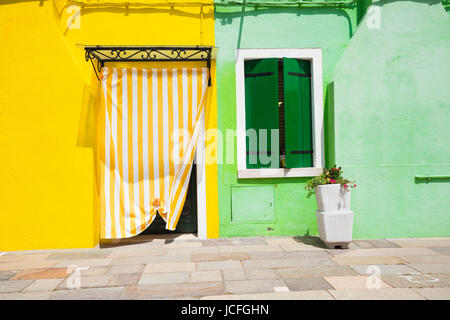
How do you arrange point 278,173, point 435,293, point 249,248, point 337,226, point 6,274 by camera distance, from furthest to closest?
point 278,173, point 249,248, point 337,226, point 6,274, point 435,293

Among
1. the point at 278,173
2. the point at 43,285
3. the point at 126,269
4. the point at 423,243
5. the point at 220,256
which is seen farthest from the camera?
the point at 278,173

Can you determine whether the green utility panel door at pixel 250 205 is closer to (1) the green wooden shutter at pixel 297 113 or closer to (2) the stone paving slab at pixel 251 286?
(1) the green wooden shutter at pixel 297 113

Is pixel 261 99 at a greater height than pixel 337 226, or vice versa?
pixel 261 99

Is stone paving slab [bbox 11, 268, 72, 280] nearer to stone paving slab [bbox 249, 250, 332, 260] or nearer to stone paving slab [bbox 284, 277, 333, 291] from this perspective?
stone paving slab [bbox 249, 250, 332, 260]

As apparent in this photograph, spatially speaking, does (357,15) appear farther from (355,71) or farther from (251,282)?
(251,282)

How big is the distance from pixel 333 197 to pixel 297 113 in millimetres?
1914

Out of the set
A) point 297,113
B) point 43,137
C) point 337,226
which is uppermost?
point 297,113

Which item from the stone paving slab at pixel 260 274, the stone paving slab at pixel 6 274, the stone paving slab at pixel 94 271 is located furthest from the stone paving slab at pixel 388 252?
the stone paving slab at pixel 6 274

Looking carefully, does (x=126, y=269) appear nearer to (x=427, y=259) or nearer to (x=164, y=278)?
(x=164, y=278)

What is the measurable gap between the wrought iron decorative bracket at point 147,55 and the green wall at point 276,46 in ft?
1.39

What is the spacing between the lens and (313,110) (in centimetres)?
670

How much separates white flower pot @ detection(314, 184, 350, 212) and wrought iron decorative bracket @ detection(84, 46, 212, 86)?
286 centimetres

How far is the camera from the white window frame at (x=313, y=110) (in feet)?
21.3

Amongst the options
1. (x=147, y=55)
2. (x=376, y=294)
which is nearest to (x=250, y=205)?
(x=376, y=294)
